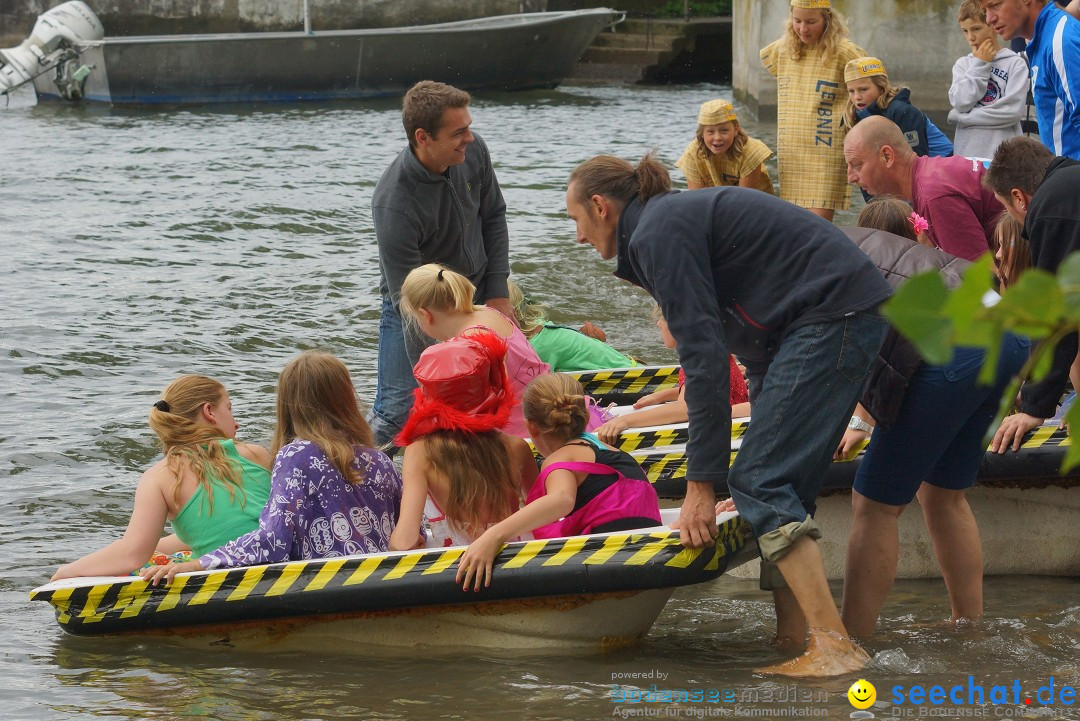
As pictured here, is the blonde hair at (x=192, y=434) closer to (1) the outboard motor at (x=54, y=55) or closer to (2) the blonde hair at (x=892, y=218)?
(2) the blonde hair at (x=892, y=218)

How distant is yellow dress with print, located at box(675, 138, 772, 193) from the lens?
7.30m

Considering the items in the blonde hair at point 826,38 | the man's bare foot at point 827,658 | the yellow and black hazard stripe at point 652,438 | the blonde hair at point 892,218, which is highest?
the blonde hair at point 826,38

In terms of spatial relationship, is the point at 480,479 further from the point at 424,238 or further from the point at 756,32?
the point at 756,32

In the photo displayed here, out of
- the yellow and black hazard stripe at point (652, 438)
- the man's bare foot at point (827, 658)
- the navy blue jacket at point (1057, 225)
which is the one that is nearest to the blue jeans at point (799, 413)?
the man's bare foot at point (827, 658)

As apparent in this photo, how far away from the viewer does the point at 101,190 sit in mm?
15617

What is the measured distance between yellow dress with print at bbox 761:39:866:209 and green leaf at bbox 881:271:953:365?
6858mm

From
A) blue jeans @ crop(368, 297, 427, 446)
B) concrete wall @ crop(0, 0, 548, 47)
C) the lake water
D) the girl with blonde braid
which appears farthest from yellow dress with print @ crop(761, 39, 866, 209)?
concrete wall @ crop(0, 0, 548, 47)

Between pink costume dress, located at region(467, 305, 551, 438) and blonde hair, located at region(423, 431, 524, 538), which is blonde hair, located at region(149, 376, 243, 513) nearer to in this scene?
blonde hair, located at region(423, 431, 524, 538)

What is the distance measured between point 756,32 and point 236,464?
19265 millimetres

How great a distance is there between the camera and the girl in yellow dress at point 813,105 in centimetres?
765

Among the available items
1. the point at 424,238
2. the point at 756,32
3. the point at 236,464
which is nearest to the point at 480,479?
Result: the point at 236,464

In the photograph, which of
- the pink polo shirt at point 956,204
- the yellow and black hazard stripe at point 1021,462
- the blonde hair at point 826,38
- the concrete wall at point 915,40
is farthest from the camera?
the concrete wall at point 915,40

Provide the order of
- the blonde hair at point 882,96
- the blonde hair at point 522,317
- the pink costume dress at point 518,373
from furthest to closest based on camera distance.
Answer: the blonde hair at point 882,96 → the blonde hair at point 522,317 → the pink costume dress at point 518,373

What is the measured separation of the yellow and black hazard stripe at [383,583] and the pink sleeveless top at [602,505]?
20 cm
